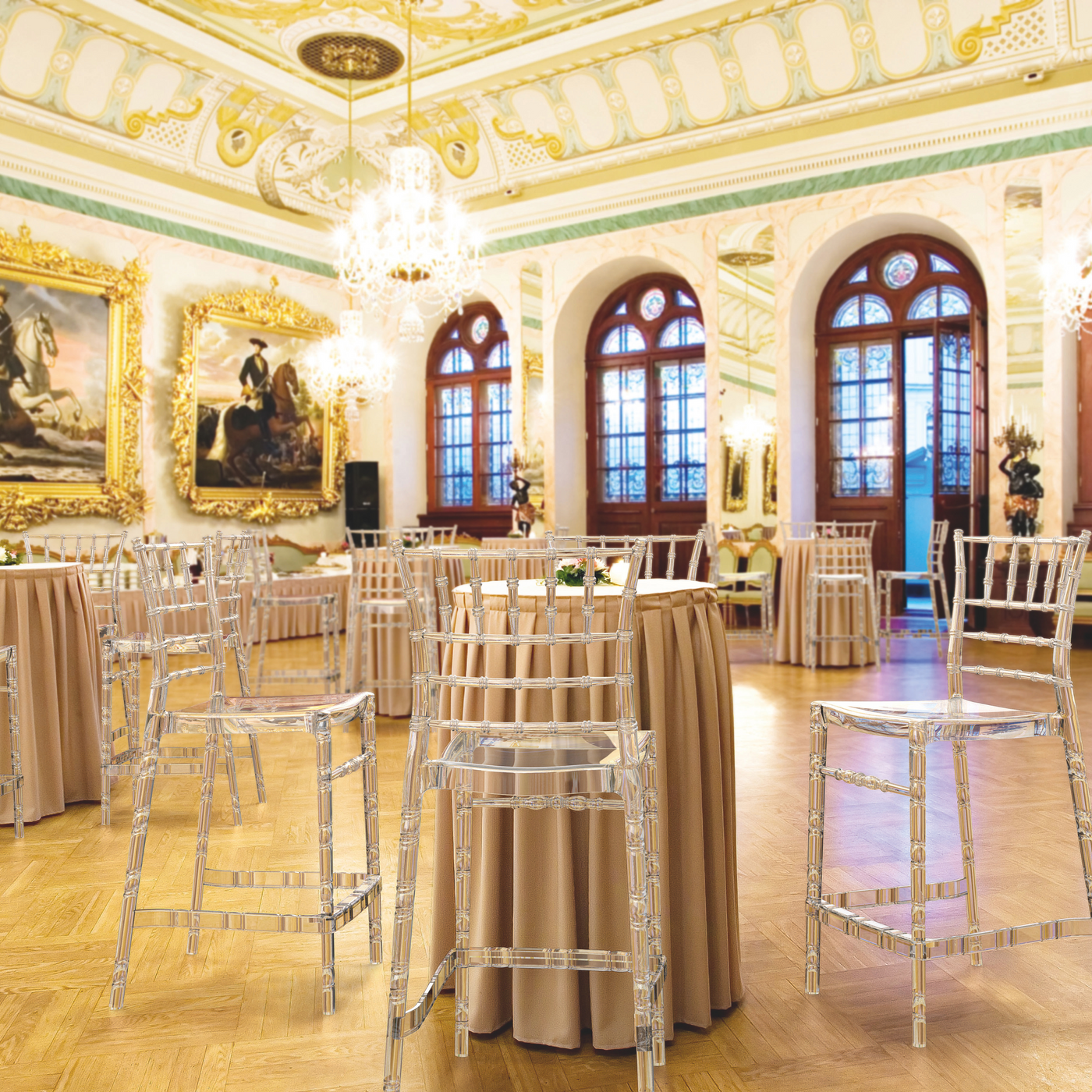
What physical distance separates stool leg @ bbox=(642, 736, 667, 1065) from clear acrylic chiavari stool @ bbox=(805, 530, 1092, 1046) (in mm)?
460

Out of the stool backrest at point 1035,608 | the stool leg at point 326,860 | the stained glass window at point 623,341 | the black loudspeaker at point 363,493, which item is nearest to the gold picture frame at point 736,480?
the stained glass window at point 623,341

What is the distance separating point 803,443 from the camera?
984 cm

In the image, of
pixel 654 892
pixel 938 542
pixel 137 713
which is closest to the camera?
pixel 654 892

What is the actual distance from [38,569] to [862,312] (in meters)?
8.27

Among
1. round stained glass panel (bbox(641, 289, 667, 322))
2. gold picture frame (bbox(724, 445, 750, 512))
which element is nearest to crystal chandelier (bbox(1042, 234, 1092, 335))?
gold picture frame (bbox(724, 445, 750, 512))

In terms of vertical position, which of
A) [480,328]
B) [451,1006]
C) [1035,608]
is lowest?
[451,1006]

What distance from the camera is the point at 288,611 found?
9273 millimetres

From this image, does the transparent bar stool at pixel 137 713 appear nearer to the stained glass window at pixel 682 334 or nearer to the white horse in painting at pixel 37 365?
the white horse in painting at pixel 37 365

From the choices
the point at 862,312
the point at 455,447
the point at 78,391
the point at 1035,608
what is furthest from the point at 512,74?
the point at 1035,608

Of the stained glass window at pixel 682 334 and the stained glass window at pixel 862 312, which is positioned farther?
the stained glass window at pixel 682 334

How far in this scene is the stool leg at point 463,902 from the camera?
2113 millimetres

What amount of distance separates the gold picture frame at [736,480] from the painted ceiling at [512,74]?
9.87ft

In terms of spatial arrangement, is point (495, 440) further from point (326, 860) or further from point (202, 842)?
point (326, 860)

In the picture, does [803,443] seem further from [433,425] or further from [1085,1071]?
[1085,1071]
